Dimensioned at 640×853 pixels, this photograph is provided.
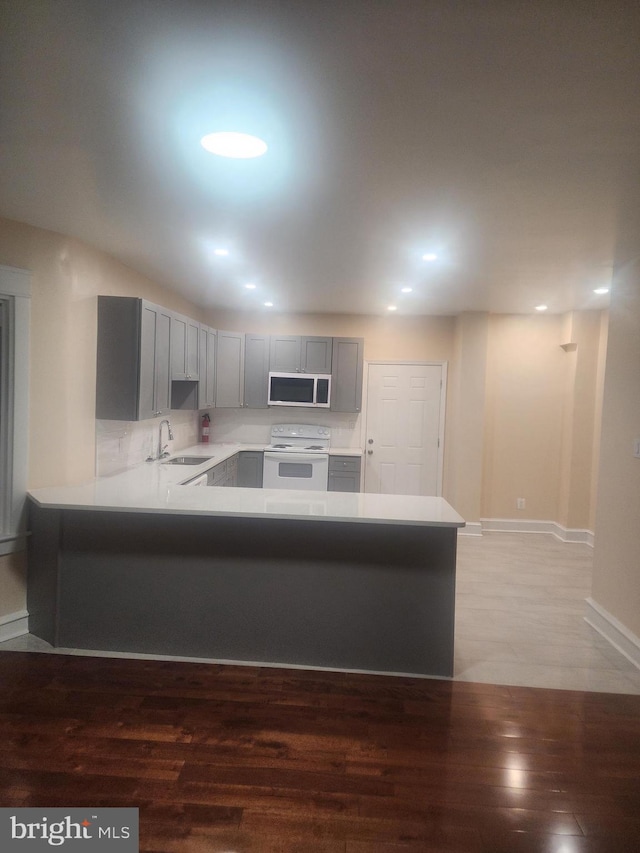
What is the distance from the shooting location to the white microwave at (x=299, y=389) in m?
5.86

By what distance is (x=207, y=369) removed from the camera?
5.31m

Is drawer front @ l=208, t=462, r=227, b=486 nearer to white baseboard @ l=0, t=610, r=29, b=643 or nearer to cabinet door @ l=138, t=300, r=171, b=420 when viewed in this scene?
cabinet door @ l=138, t=300, r=171, b=420

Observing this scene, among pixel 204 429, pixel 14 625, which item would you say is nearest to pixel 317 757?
pixel 14 625

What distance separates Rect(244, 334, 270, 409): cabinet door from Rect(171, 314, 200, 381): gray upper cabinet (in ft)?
3.43

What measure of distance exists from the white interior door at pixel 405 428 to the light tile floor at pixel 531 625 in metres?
1.19

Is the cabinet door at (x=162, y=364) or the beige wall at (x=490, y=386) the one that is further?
the beige wall at (x=490, y=386)

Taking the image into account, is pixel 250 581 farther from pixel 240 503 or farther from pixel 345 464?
pixel 345 464

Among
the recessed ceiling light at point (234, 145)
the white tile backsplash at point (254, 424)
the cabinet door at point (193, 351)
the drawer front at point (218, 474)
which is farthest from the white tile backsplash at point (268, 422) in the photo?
the recessed ceiling light at point (234, 145)

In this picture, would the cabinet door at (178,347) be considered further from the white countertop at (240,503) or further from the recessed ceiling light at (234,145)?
the recessed ceiling light at (234,145)

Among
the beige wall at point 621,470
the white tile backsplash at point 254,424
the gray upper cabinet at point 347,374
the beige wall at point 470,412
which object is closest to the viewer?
the beige wall at point 621,470

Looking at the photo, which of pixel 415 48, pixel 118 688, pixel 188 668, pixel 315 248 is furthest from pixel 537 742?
pixel 315 248

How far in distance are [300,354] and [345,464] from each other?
1.35 metres

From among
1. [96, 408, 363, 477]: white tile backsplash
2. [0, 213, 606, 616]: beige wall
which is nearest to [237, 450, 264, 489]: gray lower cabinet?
[96, 408, 363, 477]: white tile backsplash

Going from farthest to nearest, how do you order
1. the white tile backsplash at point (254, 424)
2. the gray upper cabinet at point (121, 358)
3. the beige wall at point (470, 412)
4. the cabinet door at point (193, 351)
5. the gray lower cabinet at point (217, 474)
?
the white tile backsplash at point (254, 424)
the beige wall at point (470, 412)
the cabinet door at point (193, 351)
the gray lower cabinet at point (217, 474)
the gray upper cabinet at point (121, 358)
